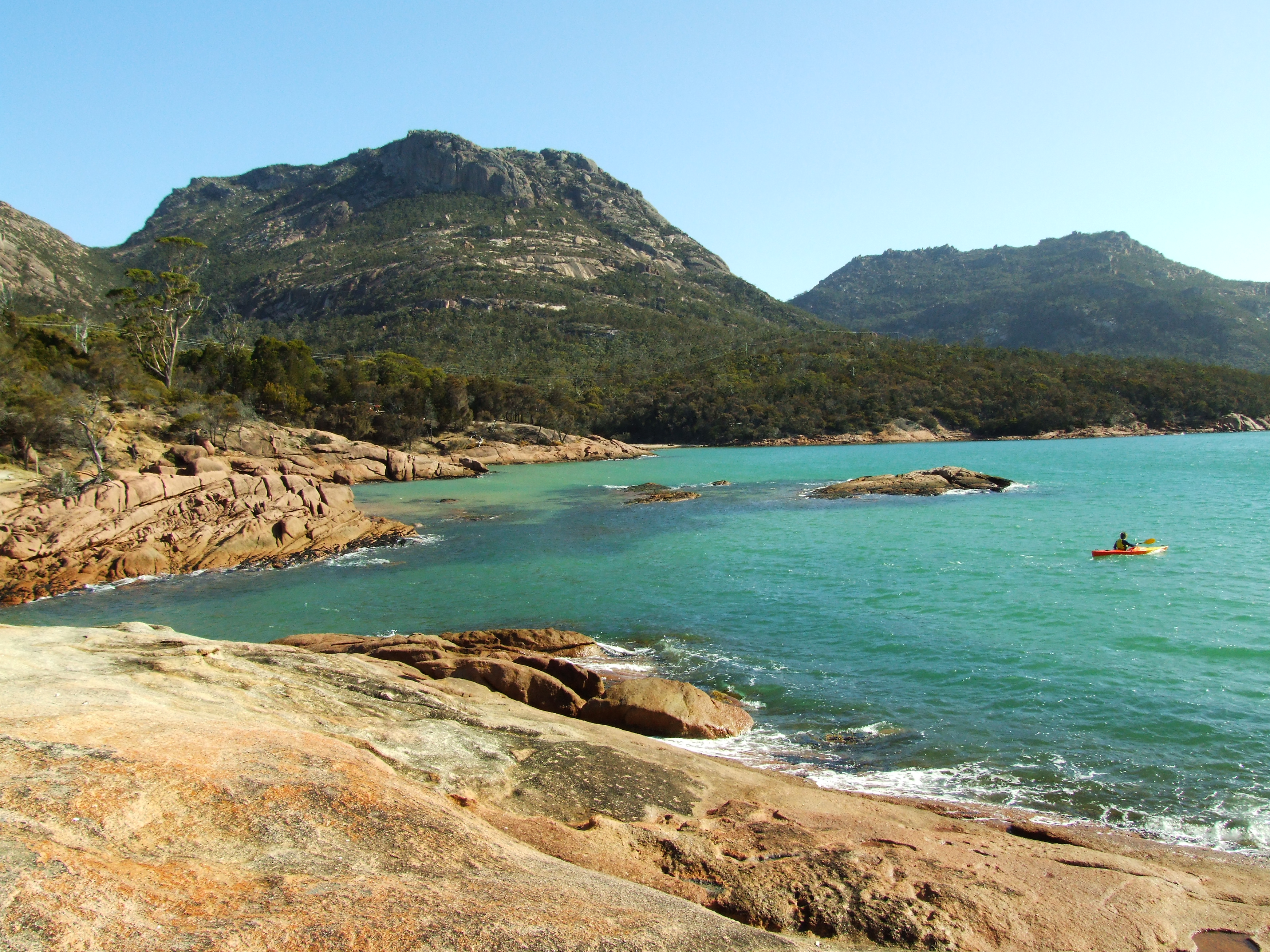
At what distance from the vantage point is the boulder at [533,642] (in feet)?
50.4

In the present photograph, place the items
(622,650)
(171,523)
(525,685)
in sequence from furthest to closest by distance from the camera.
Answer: (171,523) < (622,650) < (525,685)

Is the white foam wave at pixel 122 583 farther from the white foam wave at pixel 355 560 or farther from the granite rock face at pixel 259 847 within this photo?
the granite rock face at pixel 259 847

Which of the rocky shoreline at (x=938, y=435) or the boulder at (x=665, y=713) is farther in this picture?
the rocky shoreline at (x=938, y=435)

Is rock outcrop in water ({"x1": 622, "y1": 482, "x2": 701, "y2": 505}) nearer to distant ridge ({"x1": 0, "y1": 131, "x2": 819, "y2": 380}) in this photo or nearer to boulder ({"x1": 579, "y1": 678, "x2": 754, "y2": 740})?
boulder ({"x1": 579, "y1": 678, "x2": 754, "y2": 740})

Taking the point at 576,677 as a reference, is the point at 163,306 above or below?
above

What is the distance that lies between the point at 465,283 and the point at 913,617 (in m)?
149

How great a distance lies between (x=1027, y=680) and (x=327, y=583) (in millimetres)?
20513

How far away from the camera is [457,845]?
511 cm

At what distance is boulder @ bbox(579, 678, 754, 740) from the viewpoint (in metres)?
11.5

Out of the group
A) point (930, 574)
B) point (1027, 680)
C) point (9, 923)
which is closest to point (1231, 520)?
point (930, 574)

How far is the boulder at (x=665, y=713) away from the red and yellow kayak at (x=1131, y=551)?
18.5m

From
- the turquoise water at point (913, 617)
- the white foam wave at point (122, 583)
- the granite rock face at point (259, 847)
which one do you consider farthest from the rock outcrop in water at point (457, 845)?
the white foam wave at point (122, 583)

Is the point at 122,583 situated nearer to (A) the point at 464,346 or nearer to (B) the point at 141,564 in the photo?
(B) the point at 141,564

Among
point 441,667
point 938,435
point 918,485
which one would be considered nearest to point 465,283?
point 938,435
